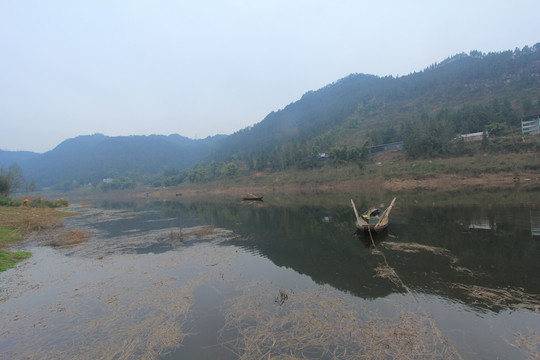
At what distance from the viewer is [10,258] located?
13.7 meters

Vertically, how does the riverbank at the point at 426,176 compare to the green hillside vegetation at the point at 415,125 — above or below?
below

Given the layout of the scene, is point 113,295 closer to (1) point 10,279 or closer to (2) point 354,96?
(1) point 10,279

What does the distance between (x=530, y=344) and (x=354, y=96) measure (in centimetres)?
18958

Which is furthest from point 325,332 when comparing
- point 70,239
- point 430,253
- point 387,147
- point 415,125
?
point 387,147

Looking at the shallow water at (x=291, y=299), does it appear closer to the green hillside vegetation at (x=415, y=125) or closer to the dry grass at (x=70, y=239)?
the dry grass at (x=70, y=239)

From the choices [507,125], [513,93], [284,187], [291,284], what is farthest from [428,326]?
[513,93]

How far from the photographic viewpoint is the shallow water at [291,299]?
19.8 ft

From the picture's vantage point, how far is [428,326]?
6391 millimetres

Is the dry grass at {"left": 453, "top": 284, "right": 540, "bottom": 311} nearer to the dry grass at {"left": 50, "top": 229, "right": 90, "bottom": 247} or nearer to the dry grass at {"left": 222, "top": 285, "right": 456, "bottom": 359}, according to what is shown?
the dry grass at {"left": 222, "top": 285, "right": 456, "bottom": 359}

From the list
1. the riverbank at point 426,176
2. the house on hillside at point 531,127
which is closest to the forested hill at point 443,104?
the house on hillside at point 531,127

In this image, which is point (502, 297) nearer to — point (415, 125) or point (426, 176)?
point (426, 176)

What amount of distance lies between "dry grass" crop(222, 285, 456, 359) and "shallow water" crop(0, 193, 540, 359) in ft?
0.10

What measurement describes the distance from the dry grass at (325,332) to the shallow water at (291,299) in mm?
31

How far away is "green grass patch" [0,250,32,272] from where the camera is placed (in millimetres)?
12730
